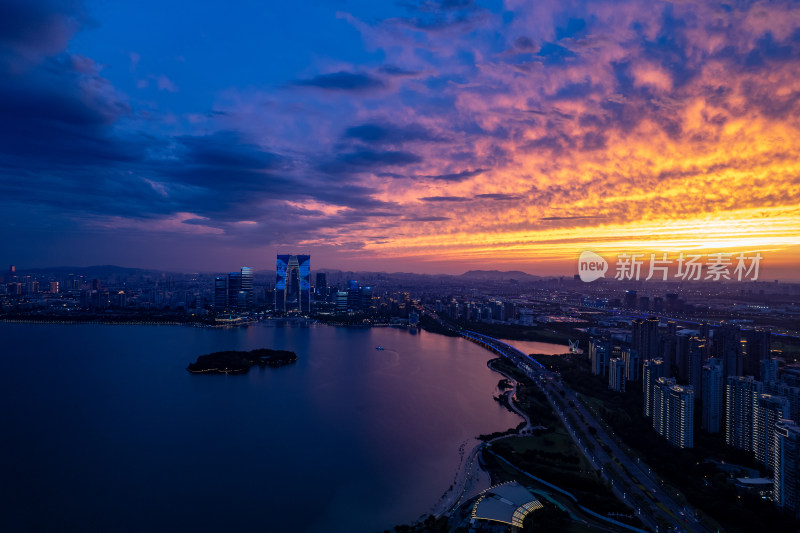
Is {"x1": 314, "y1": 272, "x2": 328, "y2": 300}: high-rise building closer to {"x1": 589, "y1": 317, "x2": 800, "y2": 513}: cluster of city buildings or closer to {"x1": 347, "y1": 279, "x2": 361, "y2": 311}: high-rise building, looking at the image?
{"x1": 347, "y1": 279, "x2": 361, "y2": 311}: high-rise building

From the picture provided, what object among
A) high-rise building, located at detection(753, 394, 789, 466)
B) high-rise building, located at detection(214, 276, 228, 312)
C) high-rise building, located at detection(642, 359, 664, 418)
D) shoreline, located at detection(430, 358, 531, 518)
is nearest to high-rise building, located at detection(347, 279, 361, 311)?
high-rise building, located at detection(214, 276, 228, 312)

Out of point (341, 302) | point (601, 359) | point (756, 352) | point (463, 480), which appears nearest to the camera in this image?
point (463, 480)

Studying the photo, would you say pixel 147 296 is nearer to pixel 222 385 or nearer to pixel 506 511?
Result: pixel 222 385

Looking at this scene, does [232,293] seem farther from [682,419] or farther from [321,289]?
[682,419]

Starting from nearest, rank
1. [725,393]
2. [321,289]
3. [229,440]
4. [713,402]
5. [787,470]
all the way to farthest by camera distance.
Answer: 1. [787,470]
2. [229,440]
3. [713,402]
4. [725,393]
5. [321,289]

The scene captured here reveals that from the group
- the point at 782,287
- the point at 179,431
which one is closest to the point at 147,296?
the point at 179,431

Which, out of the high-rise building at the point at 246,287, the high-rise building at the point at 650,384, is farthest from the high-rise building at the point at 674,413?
the high-rise building at the point at 246,287

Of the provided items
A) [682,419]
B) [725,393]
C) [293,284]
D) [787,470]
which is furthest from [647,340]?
[293,284]
